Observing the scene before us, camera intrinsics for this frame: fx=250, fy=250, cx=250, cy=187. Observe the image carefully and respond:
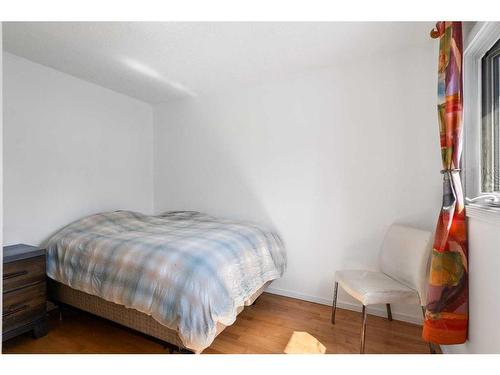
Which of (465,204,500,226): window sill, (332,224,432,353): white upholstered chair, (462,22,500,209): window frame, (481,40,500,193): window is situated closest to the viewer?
(465,204,500,226): window sill

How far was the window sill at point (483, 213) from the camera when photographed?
115 cm

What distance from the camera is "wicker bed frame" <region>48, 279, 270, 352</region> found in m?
1.60

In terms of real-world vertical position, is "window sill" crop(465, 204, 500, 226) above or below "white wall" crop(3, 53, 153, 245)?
below

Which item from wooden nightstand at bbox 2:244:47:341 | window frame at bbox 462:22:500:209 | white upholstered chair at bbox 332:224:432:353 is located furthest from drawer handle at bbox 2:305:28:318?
window frame at bbox 462:22:500:209

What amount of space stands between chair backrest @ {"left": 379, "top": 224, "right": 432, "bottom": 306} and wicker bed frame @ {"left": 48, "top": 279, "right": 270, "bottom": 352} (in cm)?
116

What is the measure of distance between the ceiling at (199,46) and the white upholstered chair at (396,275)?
155cm

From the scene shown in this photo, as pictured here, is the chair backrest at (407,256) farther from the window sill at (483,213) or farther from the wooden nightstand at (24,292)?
the wooden nightstand at (24,292)

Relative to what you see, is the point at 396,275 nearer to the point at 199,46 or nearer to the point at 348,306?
the point at 348,306

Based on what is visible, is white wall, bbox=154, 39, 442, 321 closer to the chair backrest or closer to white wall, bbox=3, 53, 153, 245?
the chair backrest

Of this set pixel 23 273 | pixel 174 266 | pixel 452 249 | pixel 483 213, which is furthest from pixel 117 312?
pixel 483 213

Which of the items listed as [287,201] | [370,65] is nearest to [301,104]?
[370,65]

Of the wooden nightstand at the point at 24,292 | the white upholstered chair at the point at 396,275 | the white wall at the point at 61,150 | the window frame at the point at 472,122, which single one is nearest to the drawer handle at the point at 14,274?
the wooden nightstand at the point at 24,292

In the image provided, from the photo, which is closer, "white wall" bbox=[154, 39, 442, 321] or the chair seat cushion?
the chair seat cushion

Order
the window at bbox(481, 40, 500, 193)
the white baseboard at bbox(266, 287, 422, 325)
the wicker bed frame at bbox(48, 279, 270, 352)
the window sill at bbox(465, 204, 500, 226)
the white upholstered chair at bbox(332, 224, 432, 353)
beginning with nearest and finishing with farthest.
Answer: the window sill at bbox(465, 204, 500, 226) → the window at bbox(481, 40, 500, 193) → the wicker bed frame at bbox(48, 279, 270, 352) → the white upholstered chair at bbox(332, 224, 432, 353) → the white baseboard at bbox(266, 287, 422, 325)
